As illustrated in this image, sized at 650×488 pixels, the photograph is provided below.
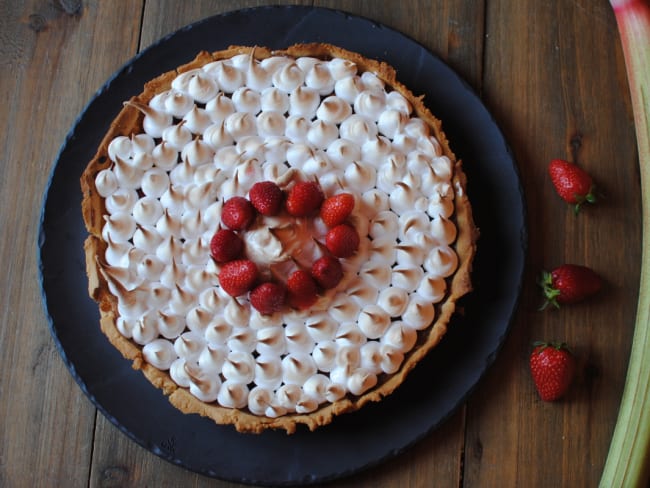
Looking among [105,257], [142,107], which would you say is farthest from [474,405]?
[142,107]

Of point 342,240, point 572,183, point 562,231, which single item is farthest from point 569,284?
point 342,240

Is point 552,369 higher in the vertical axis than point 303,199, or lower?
lower

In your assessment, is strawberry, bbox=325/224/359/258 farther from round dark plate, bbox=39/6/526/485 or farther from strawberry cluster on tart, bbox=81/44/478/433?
round dark plate, bbox=39/6/526/485

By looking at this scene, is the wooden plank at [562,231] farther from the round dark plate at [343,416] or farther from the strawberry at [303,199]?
the strawberry at [303,199]

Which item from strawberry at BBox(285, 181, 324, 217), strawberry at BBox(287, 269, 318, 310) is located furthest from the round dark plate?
strawberry at BBox(285, 181, 324, 217)

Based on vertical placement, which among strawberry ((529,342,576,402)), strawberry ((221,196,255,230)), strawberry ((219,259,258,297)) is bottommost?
strawberry ((529,342,576,402))

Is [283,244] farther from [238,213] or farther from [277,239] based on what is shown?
[238,213]

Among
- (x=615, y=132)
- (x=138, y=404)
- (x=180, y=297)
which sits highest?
(x=615, y=132)

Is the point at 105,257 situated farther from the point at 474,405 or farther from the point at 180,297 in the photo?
the point at 474,405
